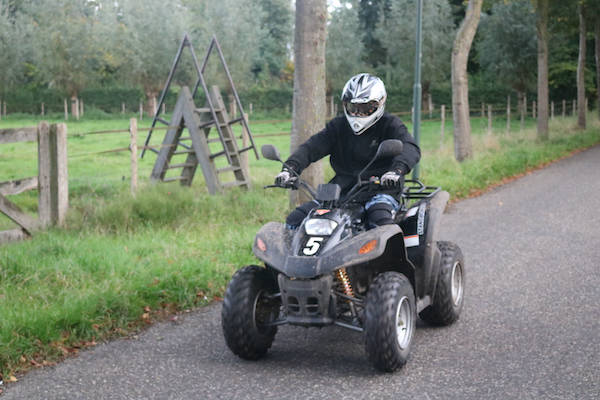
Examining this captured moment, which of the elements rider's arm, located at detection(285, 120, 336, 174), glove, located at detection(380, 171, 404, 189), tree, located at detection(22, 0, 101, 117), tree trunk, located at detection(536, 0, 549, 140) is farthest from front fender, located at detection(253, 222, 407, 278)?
tree, located at detection(22, 0, 101, 117)

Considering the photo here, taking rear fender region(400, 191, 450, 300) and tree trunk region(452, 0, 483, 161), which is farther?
tree trunk region(452, 0, 483, 161)

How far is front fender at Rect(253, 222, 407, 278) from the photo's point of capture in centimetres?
504

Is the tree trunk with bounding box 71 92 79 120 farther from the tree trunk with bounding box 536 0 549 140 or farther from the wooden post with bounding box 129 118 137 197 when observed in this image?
the wooden post with bounding box 129 118 137 197

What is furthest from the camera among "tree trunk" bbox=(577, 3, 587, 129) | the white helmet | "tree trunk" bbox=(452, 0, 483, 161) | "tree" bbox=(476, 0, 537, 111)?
"tree" bbox=(476, 0, 537, 111)

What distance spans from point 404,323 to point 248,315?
105 cm

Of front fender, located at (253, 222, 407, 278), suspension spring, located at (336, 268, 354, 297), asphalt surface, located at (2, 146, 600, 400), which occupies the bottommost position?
asphalt surface, located at (2, 146, 600, 400)

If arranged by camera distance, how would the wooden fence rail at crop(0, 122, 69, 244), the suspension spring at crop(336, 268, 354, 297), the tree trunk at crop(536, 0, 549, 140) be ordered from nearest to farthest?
1. the suspension spring at crop(336, 268, 354, 297)
2. the wooden fence rail at crop(0, 122, 69, 244)
3. the tree trunk at crop(536, 0, 549, 140)

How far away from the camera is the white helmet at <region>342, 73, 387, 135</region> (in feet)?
19.2

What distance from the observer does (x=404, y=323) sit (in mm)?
5418

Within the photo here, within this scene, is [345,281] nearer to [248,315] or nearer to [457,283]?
[248,315]

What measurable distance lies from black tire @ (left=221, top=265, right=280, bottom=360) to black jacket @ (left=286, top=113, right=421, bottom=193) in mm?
978

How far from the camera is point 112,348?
234 inches

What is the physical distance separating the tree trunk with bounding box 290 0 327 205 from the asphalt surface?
3.61 meters

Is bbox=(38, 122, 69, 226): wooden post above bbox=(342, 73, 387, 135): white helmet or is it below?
below
